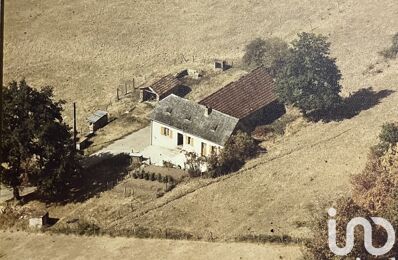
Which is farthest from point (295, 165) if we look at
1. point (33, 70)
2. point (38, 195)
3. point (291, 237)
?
point (33, 70)

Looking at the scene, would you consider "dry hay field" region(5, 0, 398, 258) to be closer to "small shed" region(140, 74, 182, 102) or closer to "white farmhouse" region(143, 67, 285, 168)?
"small shed" region(140, 74, 182, 102)

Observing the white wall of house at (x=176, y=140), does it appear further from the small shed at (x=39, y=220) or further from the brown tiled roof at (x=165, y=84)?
the small shed at (x=39, y=220)

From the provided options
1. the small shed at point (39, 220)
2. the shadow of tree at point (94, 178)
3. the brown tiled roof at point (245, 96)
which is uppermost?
the brown tiled roof at point (245, 96)

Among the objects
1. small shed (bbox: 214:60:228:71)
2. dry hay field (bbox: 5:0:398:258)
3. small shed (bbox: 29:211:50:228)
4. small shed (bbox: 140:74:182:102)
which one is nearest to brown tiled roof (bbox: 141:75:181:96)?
small shed (bbox: 140:74:182:102)

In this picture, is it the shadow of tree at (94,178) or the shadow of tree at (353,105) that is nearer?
the shadow of tree at (94,178)

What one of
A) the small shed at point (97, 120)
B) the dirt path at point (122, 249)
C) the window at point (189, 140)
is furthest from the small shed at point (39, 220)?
the small shed at point (97, 120)

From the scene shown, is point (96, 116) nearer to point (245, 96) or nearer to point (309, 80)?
point (245, 96)
